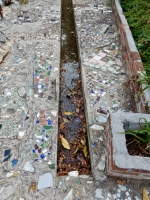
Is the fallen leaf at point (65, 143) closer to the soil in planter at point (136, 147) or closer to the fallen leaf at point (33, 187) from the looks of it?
the fallen leaf at point (33, 187)

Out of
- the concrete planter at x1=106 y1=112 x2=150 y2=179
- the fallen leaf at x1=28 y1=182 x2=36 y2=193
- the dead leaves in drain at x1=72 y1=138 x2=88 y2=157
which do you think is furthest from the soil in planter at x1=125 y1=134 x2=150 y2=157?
the fallen leaf at x1=28 y1=182 x2=36 y2=193

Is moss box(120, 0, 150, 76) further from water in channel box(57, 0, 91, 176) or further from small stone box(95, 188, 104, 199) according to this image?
small stone box(95, 188, 104, 199)

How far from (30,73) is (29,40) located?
1145 mm

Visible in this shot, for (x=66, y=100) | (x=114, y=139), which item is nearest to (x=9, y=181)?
(x=114, y=139)

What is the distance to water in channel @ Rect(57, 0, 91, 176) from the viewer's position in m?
2.51

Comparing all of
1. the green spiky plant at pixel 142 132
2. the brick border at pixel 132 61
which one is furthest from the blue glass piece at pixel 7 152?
the brick border at pixel 132 61

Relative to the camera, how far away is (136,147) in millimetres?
2193

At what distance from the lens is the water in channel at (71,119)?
8.23 ft

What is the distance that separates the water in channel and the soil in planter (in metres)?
0.61

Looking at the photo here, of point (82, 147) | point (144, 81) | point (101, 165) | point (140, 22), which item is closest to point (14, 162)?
point (82, 147)

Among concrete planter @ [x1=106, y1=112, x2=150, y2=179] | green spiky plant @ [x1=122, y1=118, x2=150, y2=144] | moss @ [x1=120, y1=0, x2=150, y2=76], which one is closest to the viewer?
concrete planter @ [x1=106, y1=112, x2=150, y2=179]

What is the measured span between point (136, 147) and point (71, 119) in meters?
1.13

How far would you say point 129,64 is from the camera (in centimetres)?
347

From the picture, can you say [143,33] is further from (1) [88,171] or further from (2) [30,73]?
(1) [88,171]
